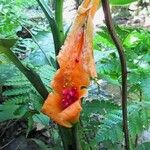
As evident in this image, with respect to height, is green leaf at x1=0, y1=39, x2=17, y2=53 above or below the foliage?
above

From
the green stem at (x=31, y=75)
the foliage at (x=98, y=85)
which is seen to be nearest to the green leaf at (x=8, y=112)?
the foliage at (x=98, y=85)

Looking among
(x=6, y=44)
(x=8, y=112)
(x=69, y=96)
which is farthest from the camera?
(x=8, y=112)

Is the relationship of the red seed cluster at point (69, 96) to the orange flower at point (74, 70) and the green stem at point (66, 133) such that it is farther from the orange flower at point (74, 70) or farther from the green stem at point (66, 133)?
the green stem at point (66, 133)

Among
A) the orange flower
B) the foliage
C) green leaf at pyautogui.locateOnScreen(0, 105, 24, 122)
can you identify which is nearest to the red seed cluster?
the orange flower

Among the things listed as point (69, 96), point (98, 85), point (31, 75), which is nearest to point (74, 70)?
point (69, 96)

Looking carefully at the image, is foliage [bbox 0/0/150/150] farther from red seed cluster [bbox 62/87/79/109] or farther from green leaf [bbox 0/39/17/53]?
red seed cluster [bbox 62/87/79/109]

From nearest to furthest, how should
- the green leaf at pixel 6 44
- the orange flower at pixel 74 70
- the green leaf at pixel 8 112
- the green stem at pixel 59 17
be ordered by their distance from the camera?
the orange flower at pixel 74 70 → the green leaf at pixel 6 44 → the green stem at pixel 59 17 → the green leaf at pixel 8 112

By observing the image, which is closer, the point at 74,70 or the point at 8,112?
the point at 74,70

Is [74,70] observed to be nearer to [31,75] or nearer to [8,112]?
[31,75]
